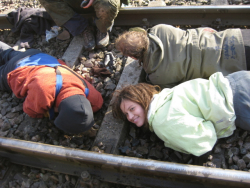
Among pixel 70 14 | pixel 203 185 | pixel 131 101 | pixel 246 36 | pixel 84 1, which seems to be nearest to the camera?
pixel 203 185

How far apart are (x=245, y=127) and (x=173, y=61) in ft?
3.55

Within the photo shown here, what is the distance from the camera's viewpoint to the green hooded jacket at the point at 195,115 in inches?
85.3

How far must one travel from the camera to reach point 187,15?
148 inches

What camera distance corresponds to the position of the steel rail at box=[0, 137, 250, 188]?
1.86 m

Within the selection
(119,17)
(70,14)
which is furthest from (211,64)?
(70,14)

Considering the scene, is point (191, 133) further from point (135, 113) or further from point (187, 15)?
point (187, 15)

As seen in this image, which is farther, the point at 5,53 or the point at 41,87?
the point at 5,53

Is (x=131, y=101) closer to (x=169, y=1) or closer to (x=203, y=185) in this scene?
(x=203, y=185)

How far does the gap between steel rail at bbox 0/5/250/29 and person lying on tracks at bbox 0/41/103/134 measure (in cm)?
162

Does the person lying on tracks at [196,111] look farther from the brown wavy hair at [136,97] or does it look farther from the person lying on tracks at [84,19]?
the person lying on tracks at [84,19]

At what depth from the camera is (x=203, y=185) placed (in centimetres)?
195

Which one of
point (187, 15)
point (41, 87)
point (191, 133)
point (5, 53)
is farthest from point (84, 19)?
point (191, 133)

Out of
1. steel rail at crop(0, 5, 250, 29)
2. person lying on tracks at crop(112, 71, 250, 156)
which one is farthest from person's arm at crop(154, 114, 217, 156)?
steel rail at crop(0, 5, 250, 29)

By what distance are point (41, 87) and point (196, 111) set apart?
1643 millimetres
